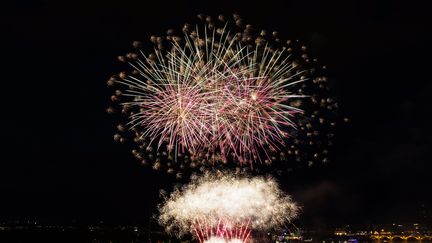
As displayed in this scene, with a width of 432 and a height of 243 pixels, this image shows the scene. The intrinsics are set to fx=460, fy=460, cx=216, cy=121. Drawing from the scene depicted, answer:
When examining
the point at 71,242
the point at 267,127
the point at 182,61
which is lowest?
the point at 71,242

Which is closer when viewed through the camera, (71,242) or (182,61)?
(182,61)

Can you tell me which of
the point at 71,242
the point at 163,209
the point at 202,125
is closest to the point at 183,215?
the point at 163,209

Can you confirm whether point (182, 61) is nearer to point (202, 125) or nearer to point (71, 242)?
point (202, 125)

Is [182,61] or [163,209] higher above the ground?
[182,61]

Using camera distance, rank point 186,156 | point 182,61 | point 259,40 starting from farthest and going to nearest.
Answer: point 186,156
point 182,61
point 259,40

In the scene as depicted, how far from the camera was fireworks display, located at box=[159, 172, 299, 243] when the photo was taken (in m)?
23.4

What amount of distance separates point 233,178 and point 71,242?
68.5m

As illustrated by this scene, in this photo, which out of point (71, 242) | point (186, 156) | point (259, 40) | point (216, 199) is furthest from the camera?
point (71, 242)

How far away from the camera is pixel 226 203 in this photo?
23172 mm

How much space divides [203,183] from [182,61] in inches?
371

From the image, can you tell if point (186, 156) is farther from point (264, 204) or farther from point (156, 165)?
point (264, 204)

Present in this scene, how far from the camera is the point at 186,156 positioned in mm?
17438

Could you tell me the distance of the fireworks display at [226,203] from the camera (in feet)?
76.8

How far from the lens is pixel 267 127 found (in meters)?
16.7
